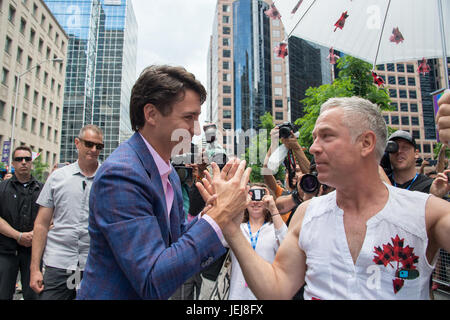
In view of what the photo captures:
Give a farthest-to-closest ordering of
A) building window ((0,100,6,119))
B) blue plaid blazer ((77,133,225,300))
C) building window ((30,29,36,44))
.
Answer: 1. building window ((30,29,36,44))
2. building window ((0,100,6,119))
3. blue plaid blazer ((77,133,225,300))

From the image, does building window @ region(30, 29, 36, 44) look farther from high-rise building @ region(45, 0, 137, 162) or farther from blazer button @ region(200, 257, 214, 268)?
blazer button @ region(200, 257, 214, 268)

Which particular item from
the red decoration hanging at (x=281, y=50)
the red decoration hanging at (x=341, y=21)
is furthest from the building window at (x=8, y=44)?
the red decoration hanging at (x=341, y=21)

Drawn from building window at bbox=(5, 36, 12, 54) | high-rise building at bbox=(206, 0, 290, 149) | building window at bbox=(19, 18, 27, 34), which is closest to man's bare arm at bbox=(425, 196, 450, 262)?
building window at bbox=(5, 36, 12, 54)

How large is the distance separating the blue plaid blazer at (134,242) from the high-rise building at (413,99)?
74.1 m

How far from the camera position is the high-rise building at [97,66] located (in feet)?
178

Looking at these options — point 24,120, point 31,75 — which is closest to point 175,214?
point 24,120

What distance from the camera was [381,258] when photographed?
141 cm

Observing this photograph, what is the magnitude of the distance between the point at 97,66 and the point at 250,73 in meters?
33.9

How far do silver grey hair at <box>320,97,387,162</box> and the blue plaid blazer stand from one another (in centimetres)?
95

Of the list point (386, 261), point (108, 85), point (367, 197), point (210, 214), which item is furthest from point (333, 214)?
point (108, 85)

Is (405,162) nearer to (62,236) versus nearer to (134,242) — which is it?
(134,242)

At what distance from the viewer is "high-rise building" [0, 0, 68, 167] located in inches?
1133

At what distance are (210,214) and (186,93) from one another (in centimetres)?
76
